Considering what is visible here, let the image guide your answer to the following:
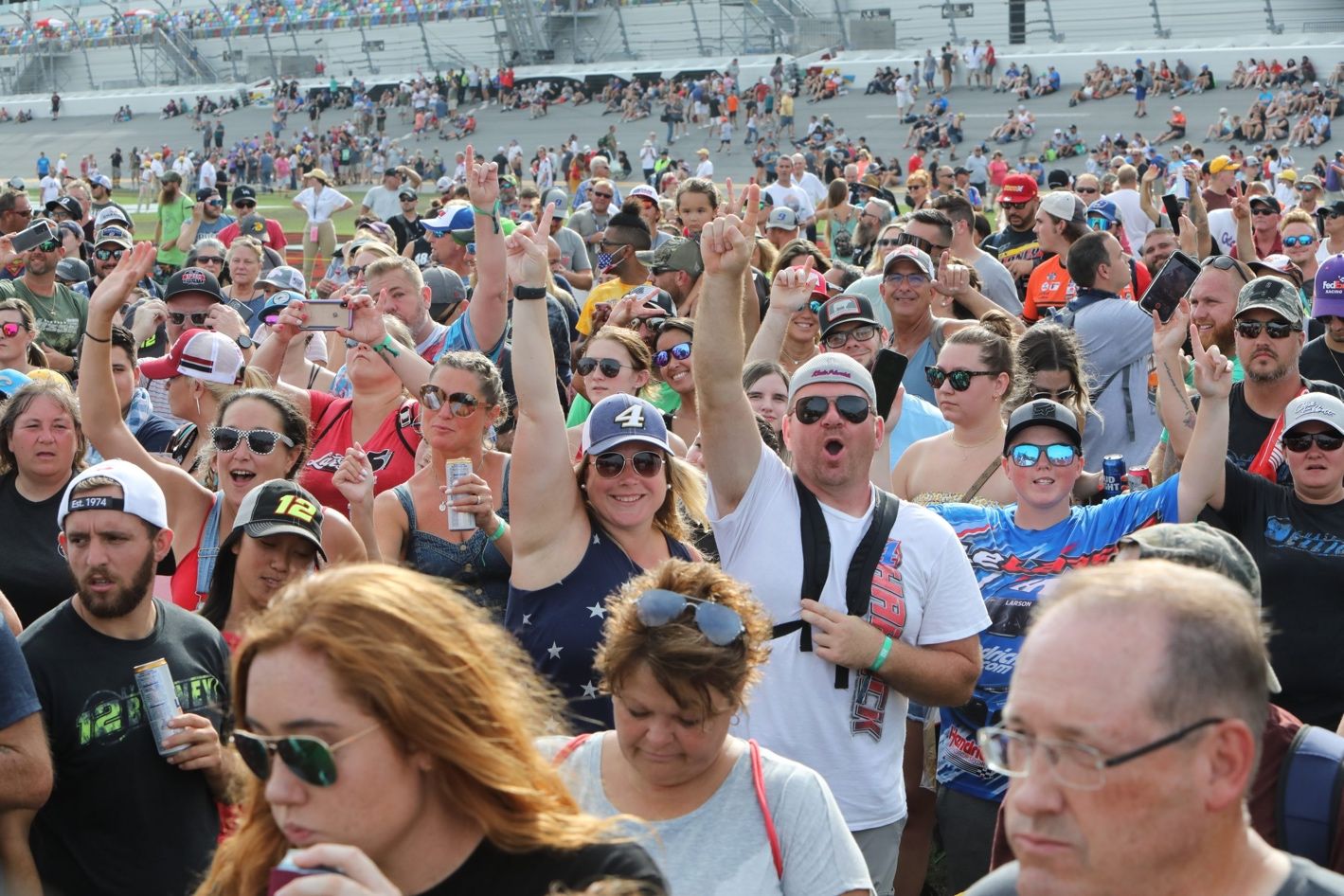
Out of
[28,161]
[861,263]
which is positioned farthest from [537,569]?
[28,161]

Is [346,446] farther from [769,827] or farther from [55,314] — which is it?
[55,314]

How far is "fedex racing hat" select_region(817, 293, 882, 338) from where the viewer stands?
6.71 meters

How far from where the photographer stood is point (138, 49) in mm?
77062

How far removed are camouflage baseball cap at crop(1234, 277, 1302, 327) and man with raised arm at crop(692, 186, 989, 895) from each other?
7.58 ft

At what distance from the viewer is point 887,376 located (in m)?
5.47

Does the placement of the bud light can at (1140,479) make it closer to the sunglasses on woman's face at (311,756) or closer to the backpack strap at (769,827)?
the backpack strap at (769,827)

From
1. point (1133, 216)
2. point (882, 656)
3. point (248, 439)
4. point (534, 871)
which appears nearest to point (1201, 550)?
point (882, 656)

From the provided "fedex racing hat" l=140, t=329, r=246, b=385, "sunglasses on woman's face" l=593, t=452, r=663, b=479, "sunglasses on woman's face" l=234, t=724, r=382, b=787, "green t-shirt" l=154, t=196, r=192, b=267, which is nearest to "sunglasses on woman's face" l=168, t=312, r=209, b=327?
"fedex racing hat" l=140, t=329, r=246, b=385

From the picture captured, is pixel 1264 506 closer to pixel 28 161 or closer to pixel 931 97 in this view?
pixel 931 97

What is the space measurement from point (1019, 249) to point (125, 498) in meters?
7.65

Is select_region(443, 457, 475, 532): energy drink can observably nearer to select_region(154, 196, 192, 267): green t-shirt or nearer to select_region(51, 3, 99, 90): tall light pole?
select_region(154, 196, 192, 267): green t-shirt

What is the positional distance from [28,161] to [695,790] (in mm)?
66312

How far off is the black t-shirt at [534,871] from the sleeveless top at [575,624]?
175cm

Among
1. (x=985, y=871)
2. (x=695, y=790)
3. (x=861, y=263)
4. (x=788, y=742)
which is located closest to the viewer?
(x=695, y=790)
